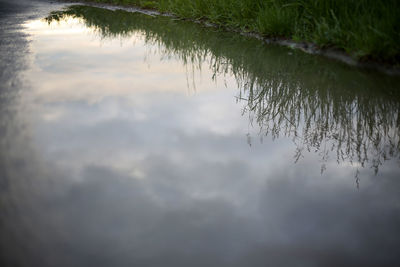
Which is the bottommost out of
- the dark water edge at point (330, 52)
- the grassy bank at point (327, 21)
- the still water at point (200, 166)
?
the still water at point (200, 166)

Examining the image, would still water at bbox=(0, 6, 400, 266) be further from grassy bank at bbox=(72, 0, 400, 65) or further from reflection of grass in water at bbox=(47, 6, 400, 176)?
grassy bank at bbox=(72, 0, 400, 65)

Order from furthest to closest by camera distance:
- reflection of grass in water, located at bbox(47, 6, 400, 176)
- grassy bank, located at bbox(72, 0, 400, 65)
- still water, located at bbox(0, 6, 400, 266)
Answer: grassy bank, located at bbox(72, 0, 400, 65), reflection of grass in water, located at bbox(47, 6, 400, 176), still water, located at bbox(0, 6, 400, 266)

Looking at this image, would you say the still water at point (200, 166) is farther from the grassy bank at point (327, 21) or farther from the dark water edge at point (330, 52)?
the grassy bank at point (327, 21)

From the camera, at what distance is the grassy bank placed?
319 cm

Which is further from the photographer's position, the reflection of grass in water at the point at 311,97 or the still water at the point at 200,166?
the reflection of grass in water at the point at 311,97

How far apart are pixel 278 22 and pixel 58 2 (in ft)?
25.0

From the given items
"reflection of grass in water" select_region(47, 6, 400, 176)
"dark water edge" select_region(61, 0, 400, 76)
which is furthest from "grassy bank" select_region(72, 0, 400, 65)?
"reflection of grass in water" select_region(47, 6, 400, 176)

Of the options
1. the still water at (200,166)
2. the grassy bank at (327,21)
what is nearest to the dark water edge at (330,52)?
the grassy bank at (327,21)

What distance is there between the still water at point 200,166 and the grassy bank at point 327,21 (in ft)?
0.85

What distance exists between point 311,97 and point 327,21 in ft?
5.20

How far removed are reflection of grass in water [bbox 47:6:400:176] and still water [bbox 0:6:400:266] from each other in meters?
0.01

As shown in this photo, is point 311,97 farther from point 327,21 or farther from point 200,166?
point 327,21

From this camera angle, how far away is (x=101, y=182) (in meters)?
1.67

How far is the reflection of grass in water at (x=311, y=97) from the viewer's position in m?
2.11
